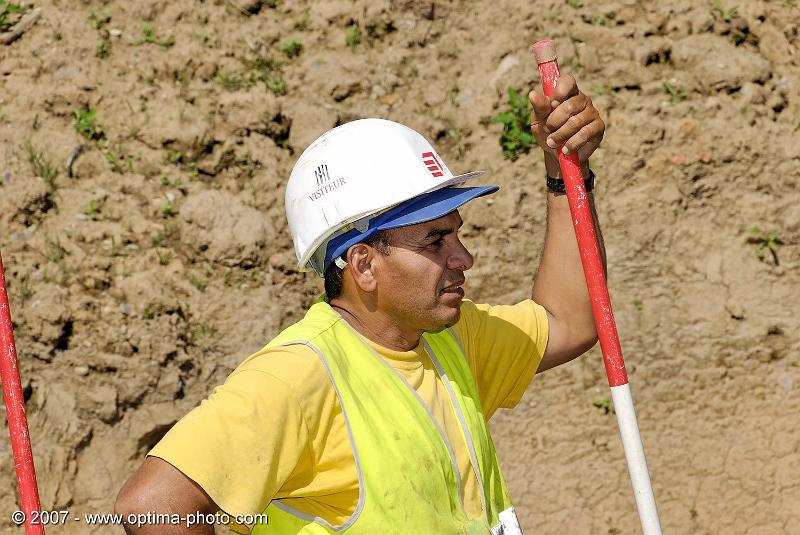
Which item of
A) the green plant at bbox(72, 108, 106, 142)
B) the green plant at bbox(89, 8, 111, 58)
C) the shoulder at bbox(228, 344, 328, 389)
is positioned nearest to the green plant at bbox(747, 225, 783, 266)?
the green plant at bbox(72, 108, 106, 142)

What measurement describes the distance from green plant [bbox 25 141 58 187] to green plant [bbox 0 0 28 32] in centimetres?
87

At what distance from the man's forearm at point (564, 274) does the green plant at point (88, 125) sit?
3172 millimetres

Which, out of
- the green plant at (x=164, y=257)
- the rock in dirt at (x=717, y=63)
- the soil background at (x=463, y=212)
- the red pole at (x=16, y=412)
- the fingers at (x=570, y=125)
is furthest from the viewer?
the rock in dirt at (x=717, y=63)

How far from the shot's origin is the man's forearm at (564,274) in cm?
315

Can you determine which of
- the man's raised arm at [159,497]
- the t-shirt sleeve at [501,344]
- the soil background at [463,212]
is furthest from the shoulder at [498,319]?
the soil background at [463,212]

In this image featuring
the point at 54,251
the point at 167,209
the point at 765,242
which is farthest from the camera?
the point at 765,242

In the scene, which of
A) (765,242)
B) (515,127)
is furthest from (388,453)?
(765,242)

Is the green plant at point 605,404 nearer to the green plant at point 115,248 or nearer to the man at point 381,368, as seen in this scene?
the man at point 381,368

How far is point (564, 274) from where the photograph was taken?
10.4ft

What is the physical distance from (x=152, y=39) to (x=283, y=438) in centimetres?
413

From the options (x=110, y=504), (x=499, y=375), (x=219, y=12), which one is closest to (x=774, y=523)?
(x=499, y=375)

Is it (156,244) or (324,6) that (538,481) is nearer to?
(156,244)

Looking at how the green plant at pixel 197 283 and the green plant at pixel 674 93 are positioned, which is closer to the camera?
the green plant at pixel 197 283

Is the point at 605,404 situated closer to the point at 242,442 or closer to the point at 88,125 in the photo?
the point at 88,125
